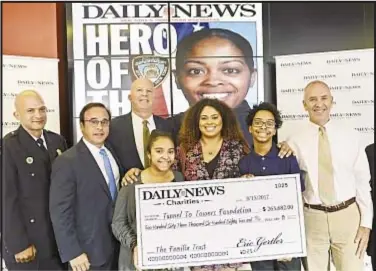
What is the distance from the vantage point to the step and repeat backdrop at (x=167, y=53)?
147 cm

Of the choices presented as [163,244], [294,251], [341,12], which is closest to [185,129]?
[163,244]

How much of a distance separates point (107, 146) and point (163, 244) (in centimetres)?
31

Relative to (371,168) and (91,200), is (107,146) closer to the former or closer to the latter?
(91,200)

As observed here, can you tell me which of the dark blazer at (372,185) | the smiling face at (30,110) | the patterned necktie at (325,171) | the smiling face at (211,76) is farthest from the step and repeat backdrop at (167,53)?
the dark blazer at (372,185)

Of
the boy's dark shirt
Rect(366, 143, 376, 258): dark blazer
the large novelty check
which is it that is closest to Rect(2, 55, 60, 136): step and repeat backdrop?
the large novelty check

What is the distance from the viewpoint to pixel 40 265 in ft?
4.71

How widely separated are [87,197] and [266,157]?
516 millimetres

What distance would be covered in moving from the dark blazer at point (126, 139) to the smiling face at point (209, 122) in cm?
9

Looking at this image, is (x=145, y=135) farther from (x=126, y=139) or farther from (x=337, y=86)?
(x=337, y=86)

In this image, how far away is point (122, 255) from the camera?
1.45m

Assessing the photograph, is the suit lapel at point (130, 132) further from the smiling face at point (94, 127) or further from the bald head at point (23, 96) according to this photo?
the bald head at point (23, 96)

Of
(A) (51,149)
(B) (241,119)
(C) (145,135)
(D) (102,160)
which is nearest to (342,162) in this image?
(B) (241,119)

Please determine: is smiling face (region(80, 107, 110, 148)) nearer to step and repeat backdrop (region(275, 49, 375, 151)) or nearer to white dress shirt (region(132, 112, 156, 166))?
white dress shirt (region(132, 112, 156, 166))

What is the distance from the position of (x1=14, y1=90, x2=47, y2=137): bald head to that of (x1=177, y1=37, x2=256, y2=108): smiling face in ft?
1.29
